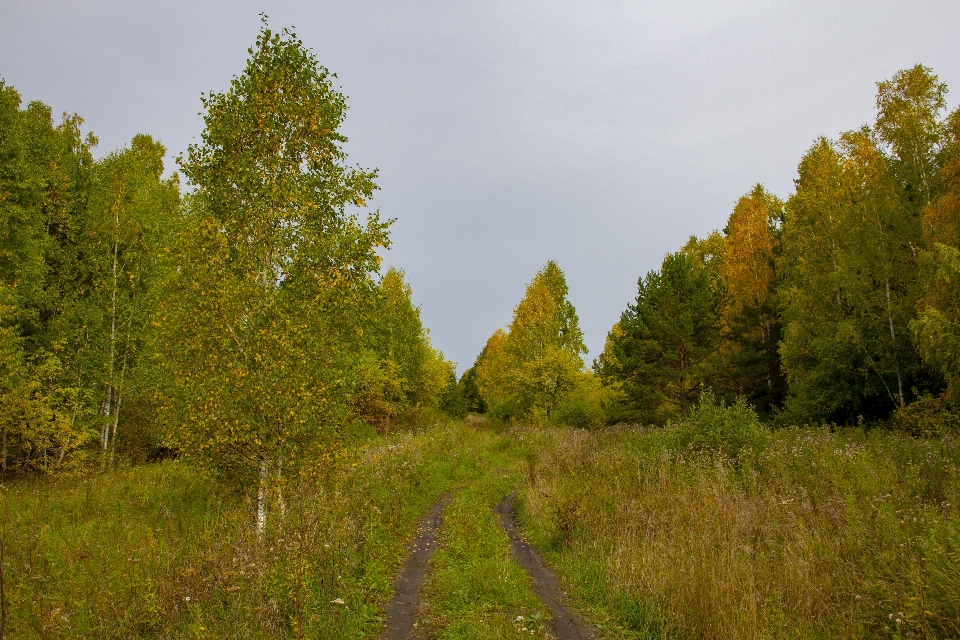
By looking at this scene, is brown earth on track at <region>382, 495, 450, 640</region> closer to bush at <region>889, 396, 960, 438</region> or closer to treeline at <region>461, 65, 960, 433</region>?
treeline at <region>461, 65, 960, 433</region>

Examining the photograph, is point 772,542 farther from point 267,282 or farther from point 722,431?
point 267,282

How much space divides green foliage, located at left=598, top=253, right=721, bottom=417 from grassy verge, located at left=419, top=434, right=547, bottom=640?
1674 centimetres

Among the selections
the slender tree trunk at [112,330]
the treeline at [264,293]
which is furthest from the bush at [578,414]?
the slender tree trunk at [112,330]

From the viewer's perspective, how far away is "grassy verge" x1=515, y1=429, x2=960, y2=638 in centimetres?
533

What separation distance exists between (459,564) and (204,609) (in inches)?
171

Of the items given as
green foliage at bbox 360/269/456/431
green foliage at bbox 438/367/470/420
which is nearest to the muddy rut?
green foliage at bbox 360/269/456/431

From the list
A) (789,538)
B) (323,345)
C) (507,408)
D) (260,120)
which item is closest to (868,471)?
(789,538)

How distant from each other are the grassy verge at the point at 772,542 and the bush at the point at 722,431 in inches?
22.7

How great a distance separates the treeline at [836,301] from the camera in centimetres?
1577

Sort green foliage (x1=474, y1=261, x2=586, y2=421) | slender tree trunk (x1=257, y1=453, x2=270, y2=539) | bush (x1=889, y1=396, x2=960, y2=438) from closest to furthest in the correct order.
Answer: slender tree trunk (x1=257, y1=453, x2=270, y2=539) → bush (x1=889, y1=396, x2=960, y2=438) → green foliage (x1=474, y1=261, x2=586, y2=421)

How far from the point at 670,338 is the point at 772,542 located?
19350mm

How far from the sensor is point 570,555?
351 inches

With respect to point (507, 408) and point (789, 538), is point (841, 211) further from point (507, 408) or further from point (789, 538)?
point (507, 408)

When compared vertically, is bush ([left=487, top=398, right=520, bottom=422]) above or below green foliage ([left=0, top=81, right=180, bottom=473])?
below
